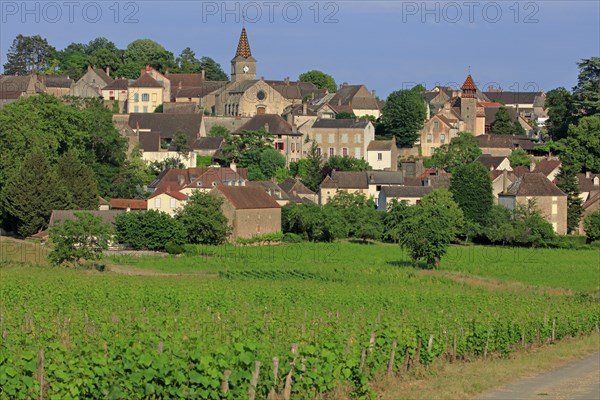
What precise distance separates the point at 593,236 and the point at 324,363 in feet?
178

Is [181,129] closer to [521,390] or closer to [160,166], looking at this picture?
[160,166]

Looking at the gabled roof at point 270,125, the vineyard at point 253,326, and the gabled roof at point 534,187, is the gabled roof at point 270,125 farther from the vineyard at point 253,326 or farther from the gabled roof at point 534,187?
the vineyard at point 253,326

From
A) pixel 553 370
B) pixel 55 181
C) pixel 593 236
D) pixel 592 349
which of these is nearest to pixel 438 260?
pixel 593 236

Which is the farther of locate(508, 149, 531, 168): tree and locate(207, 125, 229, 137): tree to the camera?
locate(207, 125, 229, 137): tree

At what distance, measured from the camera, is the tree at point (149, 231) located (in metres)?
65.0

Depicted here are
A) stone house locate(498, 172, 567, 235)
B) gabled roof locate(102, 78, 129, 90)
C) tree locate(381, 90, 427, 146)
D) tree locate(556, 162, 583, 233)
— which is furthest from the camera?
gabled roof locate(102, 78, 129, 90)

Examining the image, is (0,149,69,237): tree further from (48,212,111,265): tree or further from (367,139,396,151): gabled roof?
(367,139,396,151): gabled roof

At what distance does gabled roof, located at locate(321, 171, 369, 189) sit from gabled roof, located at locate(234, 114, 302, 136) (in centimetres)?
830

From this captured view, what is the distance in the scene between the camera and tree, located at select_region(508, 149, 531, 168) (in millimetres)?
95250

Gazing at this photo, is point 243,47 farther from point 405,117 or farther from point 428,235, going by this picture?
point 428,235

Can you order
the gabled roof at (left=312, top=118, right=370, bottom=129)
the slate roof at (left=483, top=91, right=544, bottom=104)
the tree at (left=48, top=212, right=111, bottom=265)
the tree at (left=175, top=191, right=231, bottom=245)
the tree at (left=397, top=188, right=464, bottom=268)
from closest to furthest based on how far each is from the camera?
the tree at (left=48, top=212, right=111, bottom=265), the tree at (left=397, top=188, right=464, bottom=268), the tree at (left=175, top=191, right=231, bottom=245), the gabled roof at (left=312, top=118, right=370, bottom=129), the slate roof at (left=483, top=91, right=544, bottom=104)

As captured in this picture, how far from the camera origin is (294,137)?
94062 millimetres

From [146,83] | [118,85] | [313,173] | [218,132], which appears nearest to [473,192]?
[313,173]

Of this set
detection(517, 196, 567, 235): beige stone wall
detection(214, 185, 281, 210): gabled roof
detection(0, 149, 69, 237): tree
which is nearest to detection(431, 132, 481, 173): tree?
detection(517, 196, 567, 235): beige stone wall
